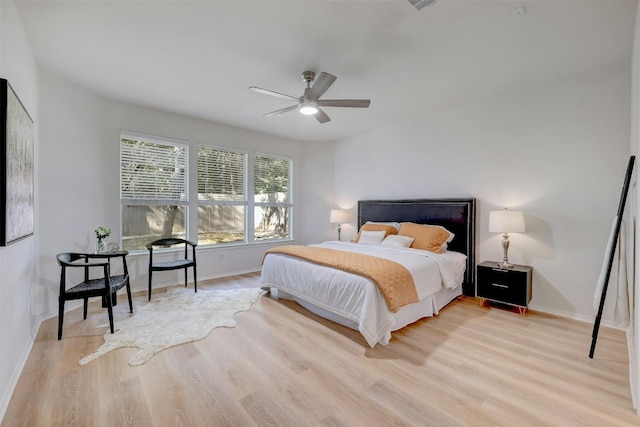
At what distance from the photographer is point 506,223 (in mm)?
3250

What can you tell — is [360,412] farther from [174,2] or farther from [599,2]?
[599,2]

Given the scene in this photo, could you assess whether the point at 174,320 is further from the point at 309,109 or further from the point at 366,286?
the point at 309,109

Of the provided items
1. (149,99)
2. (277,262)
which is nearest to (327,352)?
(277,262)

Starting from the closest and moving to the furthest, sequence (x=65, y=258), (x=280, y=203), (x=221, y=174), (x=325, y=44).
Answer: (x=325, y=44) < (x=65, y=258) < (x=221, y=174) < (x=280, y=203)

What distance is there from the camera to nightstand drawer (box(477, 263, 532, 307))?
3.17m

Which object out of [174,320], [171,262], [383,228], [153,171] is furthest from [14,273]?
[383,228]

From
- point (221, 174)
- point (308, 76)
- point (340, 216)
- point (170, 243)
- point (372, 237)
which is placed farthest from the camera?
point (340, 216)

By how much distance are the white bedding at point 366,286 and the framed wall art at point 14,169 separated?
243 centimetres

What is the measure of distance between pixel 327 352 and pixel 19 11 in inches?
144

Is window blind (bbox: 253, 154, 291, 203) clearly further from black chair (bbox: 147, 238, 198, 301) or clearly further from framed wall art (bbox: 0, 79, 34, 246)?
framed wall art (bbox: 0, 79, 34, 246)

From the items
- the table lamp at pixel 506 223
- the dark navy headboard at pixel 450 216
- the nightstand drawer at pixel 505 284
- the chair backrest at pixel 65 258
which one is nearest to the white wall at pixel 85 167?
the chair backrest at pixel 65 258

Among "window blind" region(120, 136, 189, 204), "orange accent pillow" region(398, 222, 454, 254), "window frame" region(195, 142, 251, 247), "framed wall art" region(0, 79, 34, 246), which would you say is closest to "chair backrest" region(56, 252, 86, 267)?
"framed wall art" region(0, 79, 34, 246)

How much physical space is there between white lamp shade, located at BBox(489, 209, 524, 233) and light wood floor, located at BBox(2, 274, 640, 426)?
3.49ft

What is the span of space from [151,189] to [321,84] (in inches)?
126
